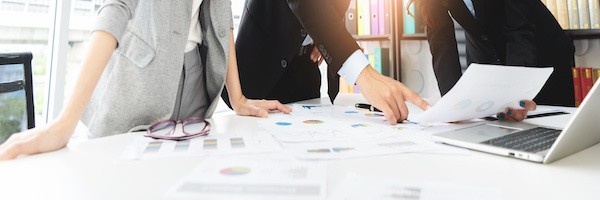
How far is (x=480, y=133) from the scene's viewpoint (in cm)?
68

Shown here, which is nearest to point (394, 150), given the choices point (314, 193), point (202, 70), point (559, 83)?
point (314, 193)

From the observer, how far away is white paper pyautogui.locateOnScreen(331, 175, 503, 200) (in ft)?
1.26

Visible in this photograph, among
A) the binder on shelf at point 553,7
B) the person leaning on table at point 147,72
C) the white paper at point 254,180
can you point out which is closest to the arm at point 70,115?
the person leaning on table at point 147,72

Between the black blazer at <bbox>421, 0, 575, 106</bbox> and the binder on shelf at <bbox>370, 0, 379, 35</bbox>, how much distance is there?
1.10 metres

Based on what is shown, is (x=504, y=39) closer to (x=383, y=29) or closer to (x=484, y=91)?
(x=484, y=91)

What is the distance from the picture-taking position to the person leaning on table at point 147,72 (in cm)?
71

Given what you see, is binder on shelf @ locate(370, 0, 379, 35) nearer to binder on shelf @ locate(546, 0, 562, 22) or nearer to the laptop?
binder on shelf @ locate(546, 0, 562, 22)

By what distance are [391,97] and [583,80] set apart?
180cm

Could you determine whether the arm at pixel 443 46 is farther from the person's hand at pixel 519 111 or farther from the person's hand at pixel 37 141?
the person's hand at pixel 37 141

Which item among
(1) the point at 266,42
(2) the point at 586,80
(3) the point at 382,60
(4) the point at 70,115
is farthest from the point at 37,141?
(2) the point at 586,80

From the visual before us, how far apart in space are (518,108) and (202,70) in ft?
2.80

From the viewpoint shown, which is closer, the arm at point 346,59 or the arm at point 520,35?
the arm at point 346,59

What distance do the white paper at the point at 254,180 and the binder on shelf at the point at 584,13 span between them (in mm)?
2181

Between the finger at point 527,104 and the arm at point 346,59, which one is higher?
the arm at point 346,59
